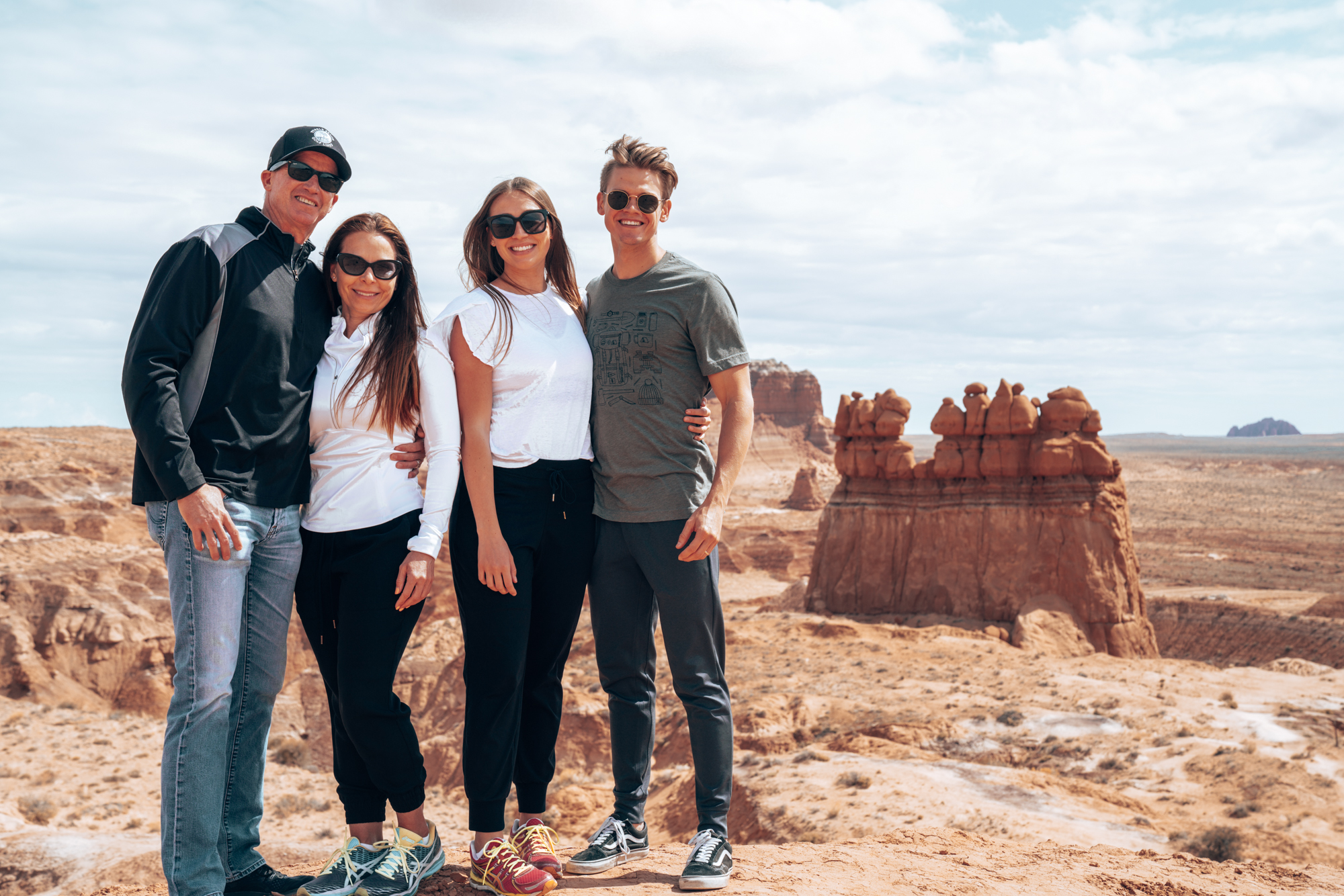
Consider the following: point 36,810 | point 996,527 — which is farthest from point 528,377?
point 996,527

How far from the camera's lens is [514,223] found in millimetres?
3320

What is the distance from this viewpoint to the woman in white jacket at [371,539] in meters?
3.11

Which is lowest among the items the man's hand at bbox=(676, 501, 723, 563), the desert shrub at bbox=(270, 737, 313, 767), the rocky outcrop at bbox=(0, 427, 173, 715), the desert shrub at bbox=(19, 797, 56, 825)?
the desert shrub at bbox=(270, 737, 313, 767)

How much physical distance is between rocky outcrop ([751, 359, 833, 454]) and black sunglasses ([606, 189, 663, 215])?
75.6m

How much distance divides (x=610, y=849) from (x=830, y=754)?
23.8 feet

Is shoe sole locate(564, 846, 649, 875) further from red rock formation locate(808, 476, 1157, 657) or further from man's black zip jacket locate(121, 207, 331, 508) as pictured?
red rock formation locate(808, 476, 1157, 657)

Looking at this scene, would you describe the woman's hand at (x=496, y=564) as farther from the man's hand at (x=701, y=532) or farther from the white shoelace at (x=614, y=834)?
the white shoelace at (x=614, y=834)

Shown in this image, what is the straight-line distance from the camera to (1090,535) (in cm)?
1972

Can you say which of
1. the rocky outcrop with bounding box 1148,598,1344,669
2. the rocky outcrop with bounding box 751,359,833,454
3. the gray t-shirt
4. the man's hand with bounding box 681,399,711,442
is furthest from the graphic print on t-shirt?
the rocky outcrop with bounding box 751,359,833,454

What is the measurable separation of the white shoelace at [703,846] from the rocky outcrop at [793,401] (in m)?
75.7

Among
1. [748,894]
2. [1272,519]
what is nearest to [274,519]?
[748,894]

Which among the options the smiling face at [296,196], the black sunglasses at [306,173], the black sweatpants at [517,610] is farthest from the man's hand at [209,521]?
the black sunglasses at [306,173]

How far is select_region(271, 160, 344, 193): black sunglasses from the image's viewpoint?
319cm

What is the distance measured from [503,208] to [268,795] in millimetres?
11680
